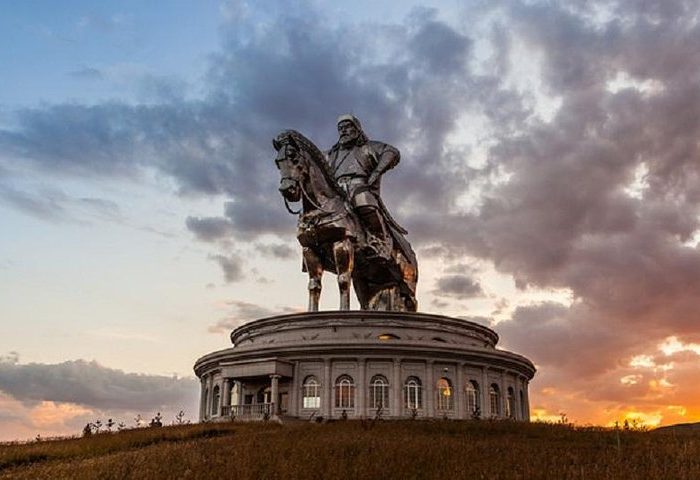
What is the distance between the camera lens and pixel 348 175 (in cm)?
3706

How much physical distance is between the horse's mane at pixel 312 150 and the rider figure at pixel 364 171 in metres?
1.27

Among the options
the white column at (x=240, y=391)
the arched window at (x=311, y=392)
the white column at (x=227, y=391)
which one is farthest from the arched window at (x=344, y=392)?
the white column at (x=227, y=391)

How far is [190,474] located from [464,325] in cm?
2584

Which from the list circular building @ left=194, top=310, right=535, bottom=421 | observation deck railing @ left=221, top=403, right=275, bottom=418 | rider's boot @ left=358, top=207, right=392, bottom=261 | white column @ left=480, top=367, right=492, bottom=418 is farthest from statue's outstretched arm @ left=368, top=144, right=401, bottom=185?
observation deck railing @ left=221, top=403, right=275, bottom=418

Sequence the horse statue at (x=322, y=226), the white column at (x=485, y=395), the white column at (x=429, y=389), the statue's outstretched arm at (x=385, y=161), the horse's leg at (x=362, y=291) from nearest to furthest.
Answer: the white column at (x=429, y=389) → the horse statue at (x=322, y=226) → the white column at (x=485, y=395) → the statue's outstretched arm at (x=385, y=161) → the horse's leg at (x=362, y=291)

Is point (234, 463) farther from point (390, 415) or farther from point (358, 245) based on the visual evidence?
point (358, 245)

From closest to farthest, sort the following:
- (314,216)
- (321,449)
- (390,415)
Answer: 1. (321,449)
2. (390,415)
3. (314,216)

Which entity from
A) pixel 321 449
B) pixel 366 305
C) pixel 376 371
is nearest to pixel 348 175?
pixel 366 305

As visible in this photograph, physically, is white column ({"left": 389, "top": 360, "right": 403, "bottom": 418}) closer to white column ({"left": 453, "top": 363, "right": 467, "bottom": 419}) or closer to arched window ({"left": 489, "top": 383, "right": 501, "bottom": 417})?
white column ({"left": 453, "top": 363, "right": 467, "bottom": 419})

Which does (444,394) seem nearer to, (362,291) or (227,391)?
(362,291)

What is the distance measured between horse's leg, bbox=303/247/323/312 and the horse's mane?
3.46 metres

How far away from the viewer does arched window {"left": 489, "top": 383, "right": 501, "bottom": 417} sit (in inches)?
1400

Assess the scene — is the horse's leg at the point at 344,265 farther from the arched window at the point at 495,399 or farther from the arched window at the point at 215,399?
the arched window at the point at 495,399

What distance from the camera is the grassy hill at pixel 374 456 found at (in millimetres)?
12758
